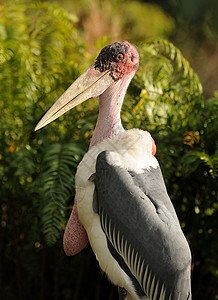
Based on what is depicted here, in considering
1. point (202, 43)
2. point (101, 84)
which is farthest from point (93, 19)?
point (202, 43)

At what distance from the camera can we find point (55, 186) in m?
1.73

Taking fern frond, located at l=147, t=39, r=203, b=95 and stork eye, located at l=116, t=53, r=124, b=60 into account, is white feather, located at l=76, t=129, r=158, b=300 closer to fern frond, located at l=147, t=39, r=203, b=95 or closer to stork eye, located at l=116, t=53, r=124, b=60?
stork eye, located at l=116, t=53, r=124, b=60

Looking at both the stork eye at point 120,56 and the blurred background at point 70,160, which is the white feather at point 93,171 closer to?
the stork eye at point 120,56

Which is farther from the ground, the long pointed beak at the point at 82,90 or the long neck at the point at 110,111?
the long pointed beak at the point at 82,90

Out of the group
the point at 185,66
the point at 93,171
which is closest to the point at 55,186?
the point at 93,171

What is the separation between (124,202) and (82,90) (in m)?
0.39

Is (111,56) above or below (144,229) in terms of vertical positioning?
above

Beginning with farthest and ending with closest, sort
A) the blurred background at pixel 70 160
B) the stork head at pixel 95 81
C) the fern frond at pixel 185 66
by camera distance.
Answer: the fern frond at pixel 185 66
the blurred background at pixel 70 160
the stork head at pixel 95 81

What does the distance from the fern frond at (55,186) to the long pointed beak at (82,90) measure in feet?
1.71

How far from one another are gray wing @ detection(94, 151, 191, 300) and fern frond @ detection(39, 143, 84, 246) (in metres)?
0.52

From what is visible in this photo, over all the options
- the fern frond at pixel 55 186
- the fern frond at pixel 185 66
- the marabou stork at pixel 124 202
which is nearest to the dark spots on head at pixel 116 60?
the marabou stork at pixel 124 202

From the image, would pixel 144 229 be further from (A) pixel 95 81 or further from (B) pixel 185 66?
(B) pixel 185 66

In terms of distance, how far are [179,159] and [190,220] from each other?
0.35 meters

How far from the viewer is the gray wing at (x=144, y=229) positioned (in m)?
1.15
